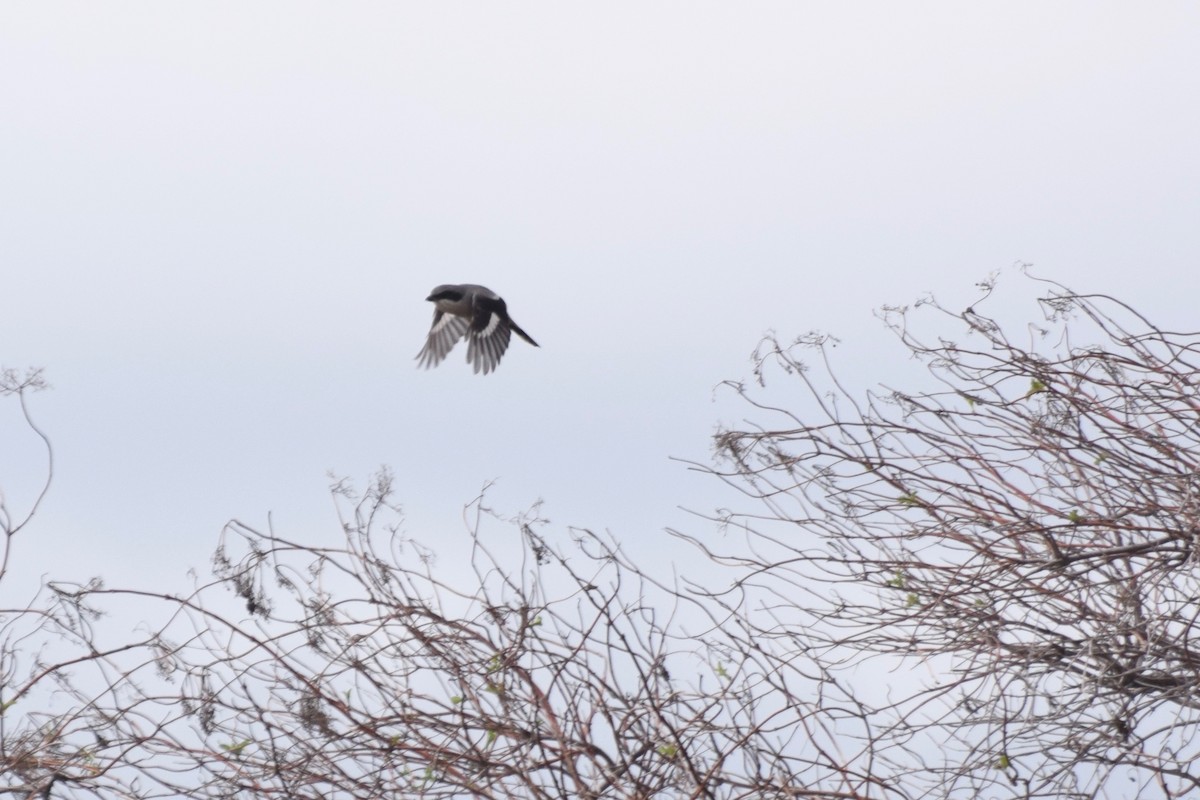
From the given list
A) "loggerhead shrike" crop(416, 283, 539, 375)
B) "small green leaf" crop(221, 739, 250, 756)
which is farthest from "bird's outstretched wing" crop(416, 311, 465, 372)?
"small green leaf" crop(221, 739, 250, 756)

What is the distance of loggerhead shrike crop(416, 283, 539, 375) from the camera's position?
9.97 m

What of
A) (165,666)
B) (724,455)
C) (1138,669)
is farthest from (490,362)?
(1138,669)

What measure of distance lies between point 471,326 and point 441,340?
16.8 inches

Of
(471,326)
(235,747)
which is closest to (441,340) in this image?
(471,326)

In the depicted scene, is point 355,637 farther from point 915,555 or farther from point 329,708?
point 915,555

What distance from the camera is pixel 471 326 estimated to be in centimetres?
1019

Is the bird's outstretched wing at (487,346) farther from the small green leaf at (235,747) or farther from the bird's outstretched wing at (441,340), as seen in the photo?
the small green leaf at (235,747)

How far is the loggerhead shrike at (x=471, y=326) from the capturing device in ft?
32.7

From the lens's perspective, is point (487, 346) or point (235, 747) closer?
point (235, 747)

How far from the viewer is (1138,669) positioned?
12.4ft

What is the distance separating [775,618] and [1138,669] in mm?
1058

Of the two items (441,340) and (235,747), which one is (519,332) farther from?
(235,747)

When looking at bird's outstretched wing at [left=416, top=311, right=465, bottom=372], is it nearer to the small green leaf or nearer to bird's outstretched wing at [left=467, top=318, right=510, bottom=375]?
bird's outstretched wing at [left=467, top=318, right=510, bottom=375]

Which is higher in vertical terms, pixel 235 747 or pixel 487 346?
pixel 487 346
